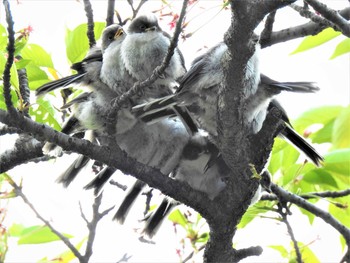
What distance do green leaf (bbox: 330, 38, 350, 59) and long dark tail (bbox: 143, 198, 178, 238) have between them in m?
1.27

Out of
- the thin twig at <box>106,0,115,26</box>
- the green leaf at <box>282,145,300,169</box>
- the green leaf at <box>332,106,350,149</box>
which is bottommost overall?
the green leaf at <box>332,106,350,149</box>

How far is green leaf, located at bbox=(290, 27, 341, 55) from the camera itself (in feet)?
8.72

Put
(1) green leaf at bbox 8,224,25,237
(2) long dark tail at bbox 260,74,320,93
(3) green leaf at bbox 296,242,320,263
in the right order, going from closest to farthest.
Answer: (2) long dark tail at bbox 260,74,320,93 → (3) green leaf at bbox 296,242,320,263 → (1) green leaf at bbox 8,224,25,237

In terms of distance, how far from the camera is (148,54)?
299 cm

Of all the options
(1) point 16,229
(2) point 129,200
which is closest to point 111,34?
(2) point 129,200

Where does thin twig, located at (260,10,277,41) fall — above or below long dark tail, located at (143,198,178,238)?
above

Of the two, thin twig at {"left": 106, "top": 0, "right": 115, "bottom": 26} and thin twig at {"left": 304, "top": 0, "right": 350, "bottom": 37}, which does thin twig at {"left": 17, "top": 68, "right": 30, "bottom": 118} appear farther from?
thin twig at {"left": 304, "top": 0, "right": 350, "bottom": 37}

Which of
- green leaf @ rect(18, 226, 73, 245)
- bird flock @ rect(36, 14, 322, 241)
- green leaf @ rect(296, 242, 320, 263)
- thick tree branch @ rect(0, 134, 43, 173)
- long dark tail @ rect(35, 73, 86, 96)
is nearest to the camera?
bird flock @ rect(36, 14, 322, 241)

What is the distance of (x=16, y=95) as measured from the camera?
2.67 meters

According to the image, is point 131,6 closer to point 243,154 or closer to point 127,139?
point 127,139

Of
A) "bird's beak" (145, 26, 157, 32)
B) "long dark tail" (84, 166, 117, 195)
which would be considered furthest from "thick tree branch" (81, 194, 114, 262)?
"bird's beak" (145, 26, 157, 32)

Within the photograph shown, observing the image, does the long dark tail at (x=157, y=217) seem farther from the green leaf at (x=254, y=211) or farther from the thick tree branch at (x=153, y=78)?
the thick tree branch at (x=153, y=78)

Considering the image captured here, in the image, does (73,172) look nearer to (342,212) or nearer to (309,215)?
(309,215)

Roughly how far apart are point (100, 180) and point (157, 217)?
0.40 metres
